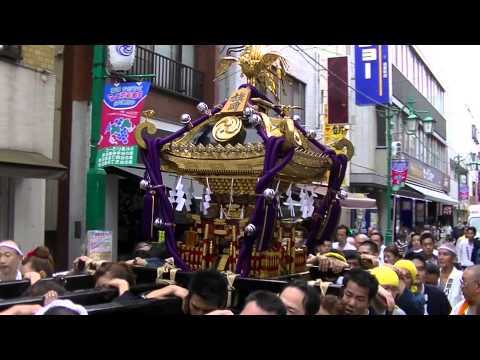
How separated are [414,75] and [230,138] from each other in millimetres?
24721

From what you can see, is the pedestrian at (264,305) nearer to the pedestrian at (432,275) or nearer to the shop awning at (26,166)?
the pedestrian at (432,275)

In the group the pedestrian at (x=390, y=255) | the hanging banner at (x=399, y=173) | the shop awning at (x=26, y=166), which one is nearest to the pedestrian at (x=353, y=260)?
the pedestrian at (x=390, y=255)

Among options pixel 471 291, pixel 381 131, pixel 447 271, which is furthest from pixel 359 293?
pixel 381 131

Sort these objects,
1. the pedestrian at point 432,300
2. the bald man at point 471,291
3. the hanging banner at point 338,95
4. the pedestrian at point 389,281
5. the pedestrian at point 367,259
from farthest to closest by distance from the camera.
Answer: the hanging banner at point 338,95 < the pedestrian at point 367,259 < the pedestrian at point 432,300 < the pedestrian at point 389,281 < the bald man at point 471,291

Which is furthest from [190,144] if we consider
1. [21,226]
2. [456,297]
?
[21,226]

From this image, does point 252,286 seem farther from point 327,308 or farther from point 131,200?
point 131,200

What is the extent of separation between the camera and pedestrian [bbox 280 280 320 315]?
290 cm

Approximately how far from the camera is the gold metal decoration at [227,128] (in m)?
4.79

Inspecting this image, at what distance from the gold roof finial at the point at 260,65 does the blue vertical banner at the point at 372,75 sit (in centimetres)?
1060

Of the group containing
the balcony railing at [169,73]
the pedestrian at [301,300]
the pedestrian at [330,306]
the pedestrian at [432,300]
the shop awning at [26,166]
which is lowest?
the pedestrian at [432,300]

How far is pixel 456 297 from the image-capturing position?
5207 millimetres

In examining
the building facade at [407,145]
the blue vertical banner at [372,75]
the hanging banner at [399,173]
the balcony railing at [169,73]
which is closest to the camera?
the balcony railing at [169,73]

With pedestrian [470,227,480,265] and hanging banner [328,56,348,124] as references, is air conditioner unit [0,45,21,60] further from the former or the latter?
hanging banner [328,56,348,124]

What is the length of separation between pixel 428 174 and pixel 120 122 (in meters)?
24.5
